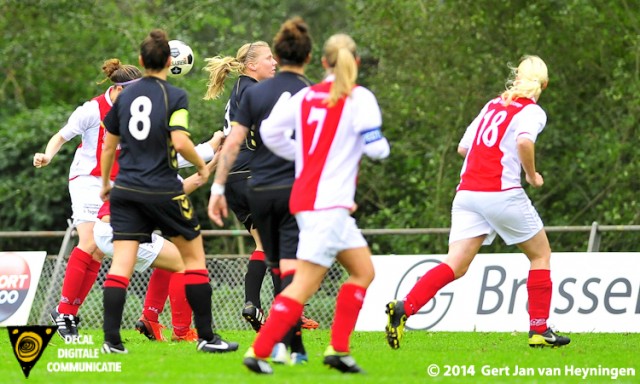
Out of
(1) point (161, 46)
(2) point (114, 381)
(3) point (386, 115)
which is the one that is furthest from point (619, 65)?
(2) point (114, 381)

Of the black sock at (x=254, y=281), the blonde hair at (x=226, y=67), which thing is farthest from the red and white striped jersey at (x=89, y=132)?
the black sock at (x=254, y=281)

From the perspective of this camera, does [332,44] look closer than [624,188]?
Yes

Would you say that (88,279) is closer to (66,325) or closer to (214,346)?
(66,325)

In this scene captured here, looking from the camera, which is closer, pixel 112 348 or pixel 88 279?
pixel 112 348

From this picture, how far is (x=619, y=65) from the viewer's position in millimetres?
16500

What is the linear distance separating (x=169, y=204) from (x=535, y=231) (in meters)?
2.92

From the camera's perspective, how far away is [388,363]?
8156mm

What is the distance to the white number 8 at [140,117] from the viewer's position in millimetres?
8094

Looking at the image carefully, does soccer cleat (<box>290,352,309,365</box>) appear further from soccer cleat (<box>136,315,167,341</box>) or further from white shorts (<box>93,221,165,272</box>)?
soccer cleat (<box>136,315,167,341</box>)

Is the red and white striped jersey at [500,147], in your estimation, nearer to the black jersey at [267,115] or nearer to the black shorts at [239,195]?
the black shorts at [239,195]

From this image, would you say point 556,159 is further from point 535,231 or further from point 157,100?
point 157,100

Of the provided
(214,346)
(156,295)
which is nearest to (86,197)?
(156,295)

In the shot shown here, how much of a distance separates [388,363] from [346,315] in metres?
0.85

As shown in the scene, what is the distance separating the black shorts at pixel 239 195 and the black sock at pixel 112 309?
1976mm
